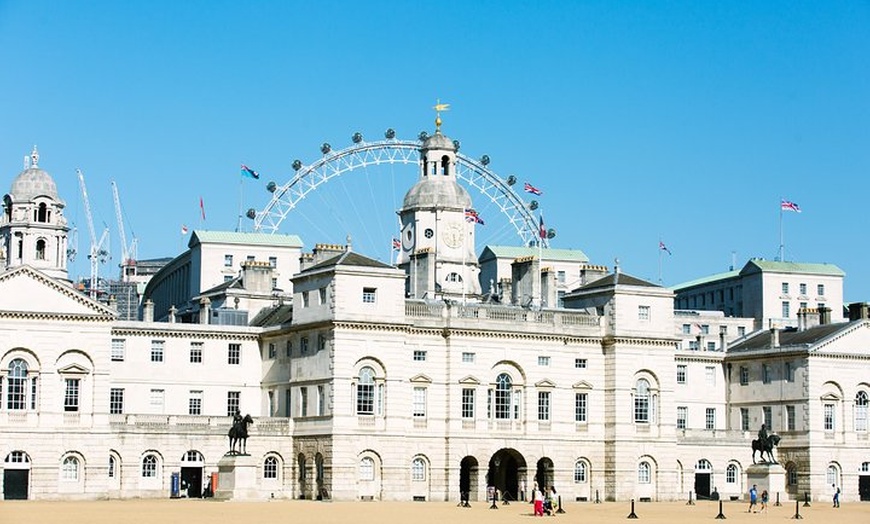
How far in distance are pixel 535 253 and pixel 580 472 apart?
85809 millimetres

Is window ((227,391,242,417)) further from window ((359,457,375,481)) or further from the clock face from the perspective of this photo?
the clock face

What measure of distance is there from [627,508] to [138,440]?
27.2 meters

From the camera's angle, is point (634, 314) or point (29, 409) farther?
point (634, 314)

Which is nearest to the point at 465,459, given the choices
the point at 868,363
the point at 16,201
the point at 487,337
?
the point at 487,337

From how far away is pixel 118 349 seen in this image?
352ft

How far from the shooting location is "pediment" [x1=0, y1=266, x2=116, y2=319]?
99.8 m

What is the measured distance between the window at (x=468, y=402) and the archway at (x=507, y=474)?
330 cm

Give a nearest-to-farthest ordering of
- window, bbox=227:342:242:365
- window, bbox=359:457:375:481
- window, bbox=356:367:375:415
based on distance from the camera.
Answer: window, bbox=359:457:375:481 < window, bbox=356:367:375:415 < window, bbox=227:342:242:365

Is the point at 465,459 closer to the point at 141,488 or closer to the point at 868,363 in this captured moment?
the point at 141,488

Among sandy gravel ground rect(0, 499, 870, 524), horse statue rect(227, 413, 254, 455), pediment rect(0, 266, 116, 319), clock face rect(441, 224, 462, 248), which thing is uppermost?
clock face rect(441, 224, 462, 248)

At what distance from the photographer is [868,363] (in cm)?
12325

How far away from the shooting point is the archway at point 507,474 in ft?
362

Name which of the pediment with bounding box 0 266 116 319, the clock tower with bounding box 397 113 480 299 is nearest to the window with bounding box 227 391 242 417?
the pediment with bounding box 0 266 116 319

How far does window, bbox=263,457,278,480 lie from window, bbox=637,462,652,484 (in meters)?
22.6
